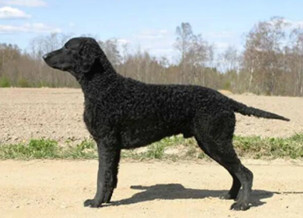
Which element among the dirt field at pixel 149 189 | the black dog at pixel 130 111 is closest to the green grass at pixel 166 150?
the dirt field at pixel 149 189

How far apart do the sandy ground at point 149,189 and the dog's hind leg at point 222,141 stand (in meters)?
0.29

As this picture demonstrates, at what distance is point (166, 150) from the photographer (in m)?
10.5

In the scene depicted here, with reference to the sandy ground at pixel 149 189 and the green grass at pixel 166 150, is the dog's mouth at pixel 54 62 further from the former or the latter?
the green grass at pixel 166 150

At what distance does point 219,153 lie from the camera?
22.3 ft

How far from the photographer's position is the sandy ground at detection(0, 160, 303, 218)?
6.59 meters

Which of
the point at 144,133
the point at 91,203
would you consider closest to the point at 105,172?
the point at 91,203

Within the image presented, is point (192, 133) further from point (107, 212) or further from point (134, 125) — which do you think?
point (107, 212)

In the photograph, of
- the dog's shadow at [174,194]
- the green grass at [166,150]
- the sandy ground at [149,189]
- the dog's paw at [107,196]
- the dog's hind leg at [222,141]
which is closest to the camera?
the sandy ground at [149,189]

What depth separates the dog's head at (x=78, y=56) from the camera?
21.7 feet

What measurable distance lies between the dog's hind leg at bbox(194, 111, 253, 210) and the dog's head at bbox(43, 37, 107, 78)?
1.58 m

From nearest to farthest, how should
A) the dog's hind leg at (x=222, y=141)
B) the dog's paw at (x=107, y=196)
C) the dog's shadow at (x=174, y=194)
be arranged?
the dog's hind leg at (x=222, y=141), the dog's paw at (x=107, y=196), the dog's shadow at (x=174, y=194)

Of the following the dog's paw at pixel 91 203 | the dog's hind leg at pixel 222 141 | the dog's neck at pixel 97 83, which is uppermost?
the dog's neck at pixel 97 83

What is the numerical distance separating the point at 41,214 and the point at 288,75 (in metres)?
33.4

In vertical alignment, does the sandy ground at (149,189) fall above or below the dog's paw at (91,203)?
below
